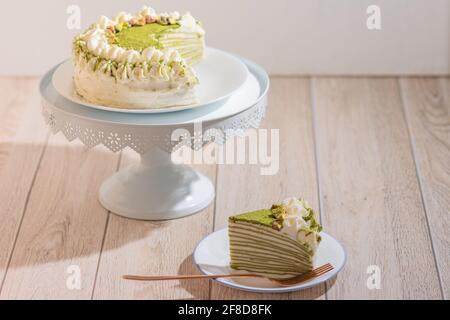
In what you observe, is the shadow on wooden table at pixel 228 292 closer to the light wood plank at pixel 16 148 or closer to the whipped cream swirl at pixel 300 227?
the whipped cream swirl at pixel 300 227

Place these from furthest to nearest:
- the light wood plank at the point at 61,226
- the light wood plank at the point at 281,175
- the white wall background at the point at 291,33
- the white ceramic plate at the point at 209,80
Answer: the white wall background at the point at 291,33 → the light wood plank at the point at 281,175 → the white ceramic plate at the point at 209,80 → the light wood plank at the point at 61,226

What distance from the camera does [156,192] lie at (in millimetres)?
2467

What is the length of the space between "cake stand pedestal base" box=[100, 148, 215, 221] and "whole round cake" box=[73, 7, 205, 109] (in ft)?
0.83

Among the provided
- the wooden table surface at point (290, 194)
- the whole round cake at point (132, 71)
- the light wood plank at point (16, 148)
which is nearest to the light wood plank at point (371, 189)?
the wooden table surface at point (290, 194)

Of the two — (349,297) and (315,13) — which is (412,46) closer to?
(315,13)

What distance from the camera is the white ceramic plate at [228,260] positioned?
6.79 feet

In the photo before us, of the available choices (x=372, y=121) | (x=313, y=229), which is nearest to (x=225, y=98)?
(x=313, y=229)

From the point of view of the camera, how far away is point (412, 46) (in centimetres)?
330

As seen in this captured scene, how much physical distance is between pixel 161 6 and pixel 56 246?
1.20 metres

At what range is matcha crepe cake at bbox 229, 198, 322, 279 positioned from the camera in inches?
81.3

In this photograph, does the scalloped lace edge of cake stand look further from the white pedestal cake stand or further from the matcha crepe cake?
the matcha crepe cake

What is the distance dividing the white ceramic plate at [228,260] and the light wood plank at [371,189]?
5cm

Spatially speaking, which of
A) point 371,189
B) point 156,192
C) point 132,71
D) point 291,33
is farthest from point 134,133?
point 291,33

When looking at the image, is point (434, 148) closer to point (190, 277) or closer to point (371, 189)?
point (371, 189)
